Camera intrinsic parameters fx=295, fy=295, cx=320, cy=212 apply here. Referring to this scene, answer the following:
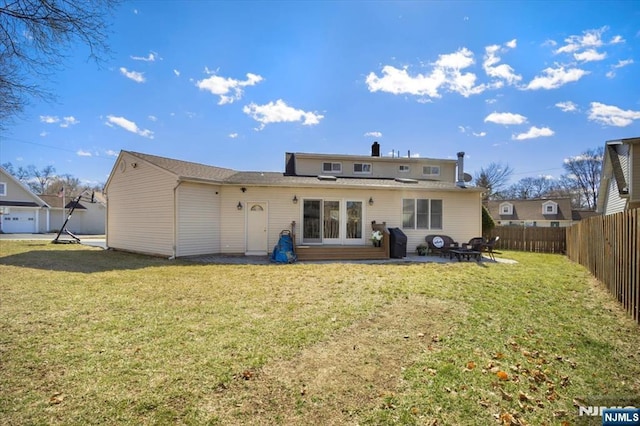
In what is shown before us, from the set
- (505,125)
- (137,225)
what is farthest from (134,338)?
(505,125)

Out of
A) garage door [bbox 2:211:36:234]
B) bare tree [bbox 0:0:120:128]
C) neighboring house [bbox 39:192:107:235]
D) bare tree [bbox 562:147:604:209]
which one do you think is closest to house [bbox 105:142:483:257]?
bare tree [bbox 0:0:120:128]

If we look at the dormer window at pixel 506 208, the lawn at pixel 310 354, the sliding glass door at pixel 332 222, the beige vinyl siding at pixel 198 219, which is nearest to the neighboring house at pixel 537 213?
the dormer window at pixel 506 208

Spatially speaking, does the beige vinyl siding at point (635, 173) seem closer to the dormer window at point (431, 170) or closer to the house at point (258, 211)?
the house at point (258, 211)

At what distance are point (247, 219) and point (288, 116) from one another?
1058cm

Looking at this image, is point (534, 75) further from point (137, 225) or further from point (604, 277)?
point (137, 225)

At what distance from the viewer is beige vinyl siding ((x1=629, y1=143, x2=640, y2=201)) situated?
12.4 m

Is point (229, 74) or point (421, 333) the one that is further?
point (229, 74)

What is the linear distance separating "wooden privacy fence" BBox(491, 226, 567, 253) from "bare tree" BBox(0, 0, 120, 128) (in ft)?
67.2

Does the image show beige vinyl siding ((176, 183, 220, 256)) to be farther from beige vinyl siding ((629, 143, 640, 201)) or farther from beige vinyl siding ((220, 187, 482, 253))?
beige vinyl siding ((629, 143, 640, 201))

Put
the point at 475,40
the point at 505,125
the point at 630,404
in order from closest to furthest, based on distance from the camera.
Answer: the point at 630,404 → the point at 475,40 → the point at 505,125

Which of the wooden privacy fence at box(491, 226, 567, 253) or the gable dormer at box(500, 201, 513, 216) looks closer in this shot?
the wooden privacy fence at box(491, 226, 567, 253)

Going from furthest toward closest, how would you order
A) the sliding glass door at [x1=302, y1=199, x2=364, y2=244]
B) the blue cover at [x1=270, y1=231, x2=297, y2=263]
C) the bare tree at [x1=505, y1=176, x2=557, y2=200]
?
the bare tree at [x1=505, y1=176, x2=557, y2=200]
the sliding glass door at [x1=302, y1=199, x2=364, y2=244]
the blue cover at [x1=270, y1=231, x2=297, y2=263]

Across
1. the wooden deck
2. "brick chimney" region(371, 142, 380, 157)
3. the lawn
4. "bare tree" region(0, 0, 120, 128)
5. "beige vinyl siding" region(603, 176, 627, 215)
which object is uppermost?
"brick chimney" region(371, 142, 380, 157)

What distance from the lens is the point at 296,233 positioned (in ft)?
43.2
